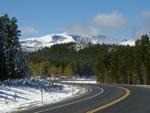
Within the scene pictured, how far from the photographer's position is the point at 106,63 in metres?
139

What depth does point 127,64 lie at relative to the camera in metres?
116

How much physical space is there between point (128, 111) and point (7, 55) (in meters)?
54.8

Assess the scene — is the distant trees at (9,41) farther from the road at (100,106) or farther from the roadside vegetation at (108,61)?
the road at (100,106)

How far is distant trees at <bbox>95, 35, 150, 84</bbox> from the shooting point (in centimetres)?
10475

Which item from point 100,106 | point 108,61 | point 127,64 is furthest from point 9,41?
point 108,61

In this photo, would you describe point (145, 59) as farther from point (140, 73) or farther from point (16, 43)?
point (16, 43)

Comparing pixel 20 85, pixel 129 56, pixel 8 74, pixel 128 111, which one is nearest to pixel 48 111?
pixel 128 111

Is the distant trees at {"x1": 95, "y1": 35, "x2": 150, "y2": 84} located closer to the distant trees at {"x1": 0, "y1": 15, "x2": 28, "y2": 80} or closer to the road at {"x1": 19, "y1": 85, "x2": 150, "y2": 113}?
the distant trees at {"x1": 0, "y1": 15, "x2": 28, "y2": 80}

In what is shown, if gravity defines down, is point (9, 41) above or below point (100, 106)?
above

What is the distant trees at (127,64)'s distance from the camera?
10475cm

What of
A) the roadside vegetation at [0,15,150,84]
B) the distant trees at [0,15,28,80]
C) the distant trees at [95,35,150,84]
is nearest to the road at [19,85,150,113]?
the roadside vegetation at [0,15,150,84]

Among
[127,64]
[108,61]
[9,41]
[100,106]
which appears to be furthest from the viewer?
[108,61]

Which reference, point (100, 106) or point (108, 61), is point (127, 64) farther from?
point (100, 106)

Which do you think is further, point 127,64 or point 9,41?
point 127,64
